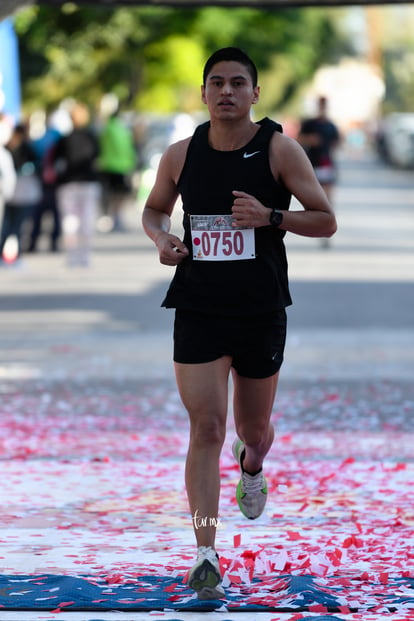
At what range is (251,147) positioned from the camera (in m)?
5.72

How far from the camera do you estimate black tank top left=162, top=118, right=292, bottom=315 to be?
5.68 meters

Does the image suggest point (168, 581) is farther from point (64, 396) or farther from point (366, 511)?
point (64, 396)

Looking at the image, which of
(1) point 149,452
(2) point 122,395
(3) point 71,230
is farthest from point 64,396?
(3) point 71,230

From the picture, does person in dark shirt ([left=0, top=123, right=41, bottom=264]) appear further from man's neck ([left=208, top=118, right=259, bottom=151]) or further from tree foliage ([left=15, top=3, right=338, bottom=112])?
man's neck ([left=208, top=118, right=259, bottom=151])

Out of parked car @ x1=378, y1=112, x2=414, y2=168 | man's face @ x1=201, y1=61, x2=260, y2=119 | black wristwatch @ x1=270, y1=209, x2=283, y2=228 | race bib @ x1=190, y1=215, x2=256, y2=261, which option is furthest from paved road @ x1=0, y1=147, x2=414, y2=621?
parked car @ x1=378, y1=112, x2=414, y2=168

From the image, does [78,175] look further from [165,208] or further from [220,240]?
[220,240]

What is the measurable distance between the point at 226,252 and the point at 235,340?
0.32 m

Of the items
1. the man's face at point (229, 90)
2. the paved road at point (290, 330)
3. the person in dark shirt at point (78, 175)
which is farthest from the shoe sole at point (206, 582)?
the person in dark shirt at point (78, 175)

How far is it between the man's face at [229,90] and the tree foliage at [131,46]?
29317mm

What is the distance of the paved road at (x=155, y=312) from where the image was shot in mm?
12227

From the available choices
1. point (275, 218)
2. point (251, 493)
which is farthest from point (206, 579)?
point (275, 218)

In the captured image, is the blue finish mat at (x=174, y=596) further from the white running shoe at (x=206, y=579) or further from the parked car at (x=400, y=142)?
the parked car at (x=400, y=142)

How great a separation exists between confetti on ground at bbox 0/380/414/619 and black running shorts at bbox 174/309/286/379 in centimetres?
76

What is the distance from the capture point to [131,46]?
1859 inches
